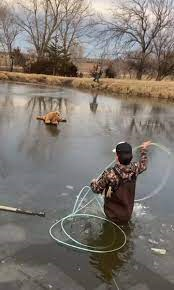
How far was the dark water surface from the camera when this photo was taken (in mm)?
4055

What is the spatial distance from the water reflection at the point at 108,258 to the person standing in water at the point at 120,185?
20 centimetres

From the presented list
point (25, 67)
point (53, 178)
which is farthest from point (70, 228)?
point (25, 67)

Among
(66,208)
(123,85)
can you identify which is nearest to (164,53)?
(123,85)

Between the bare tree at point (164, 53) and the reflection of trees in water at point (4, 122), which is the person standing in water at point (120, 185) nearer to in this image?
the reflection of trees in water at point (4, 122)

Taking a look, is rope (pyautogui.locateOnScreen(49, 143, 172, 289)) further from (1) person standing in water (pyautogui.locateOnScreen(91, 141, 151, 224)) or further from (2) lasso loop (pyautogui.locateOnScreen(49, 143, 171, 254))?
(1) person standing in water (pyautogui.locateOnScreen(91, 141, 151, 224))

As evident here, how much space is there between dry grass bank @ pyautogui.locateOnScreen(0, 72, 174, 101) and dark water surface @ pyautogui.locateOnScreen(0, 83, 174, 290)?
14664mm

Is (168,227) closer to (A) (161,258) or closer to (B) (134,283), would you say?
(A) (161,258)

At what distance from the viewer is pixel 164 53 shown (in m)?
39.2

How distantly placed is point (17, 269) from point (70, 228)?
3.68ft

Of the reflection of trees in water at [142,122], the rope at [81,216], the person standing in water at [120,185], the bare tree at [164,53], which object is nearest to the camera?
the rope at [81,216]

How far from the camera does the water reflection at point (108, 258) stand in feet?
13.6

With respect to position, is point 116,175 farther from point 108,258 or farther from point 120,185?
point 108,258

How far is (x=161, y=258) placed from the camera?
4.57 m

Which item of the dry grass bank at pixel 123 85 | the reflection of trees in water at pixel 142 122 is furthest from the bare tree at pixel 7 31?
the reflection of trees in water at pixel 142 122
